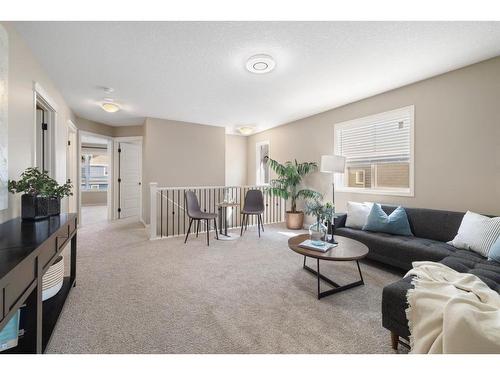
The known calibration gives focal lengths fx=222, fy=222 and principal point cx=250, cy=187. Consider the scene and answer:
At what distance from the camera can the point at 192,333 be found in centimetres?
158

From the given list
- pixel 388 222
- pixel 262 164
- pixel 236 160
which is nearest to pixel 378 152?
pixel 388 222

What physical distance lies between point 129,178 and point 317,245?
548 centimetres

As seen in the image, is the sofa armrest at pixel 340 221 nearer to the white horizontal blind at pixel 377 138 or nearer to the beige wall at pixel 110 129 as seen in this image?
the white horizontal blind at pixel 377 138

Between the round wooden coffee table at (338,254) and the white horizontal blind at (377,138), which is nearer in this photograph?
the round wooden coffee table at (338,254)

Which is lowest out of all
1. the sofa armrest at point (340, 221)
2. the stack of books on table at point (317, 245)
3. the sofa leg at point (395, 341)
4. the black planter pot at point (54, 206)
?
the sofa leg at point (395, 341)

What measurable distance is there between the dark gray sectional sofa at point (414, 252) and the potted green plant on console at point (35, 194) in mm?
2746

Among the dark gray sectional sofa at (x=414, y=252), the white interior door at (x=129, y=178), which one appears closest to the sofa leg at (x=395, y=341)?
the dark gray sectional sofa at (x=414, y=252)

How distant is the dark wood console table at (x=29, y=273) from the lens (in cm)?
92

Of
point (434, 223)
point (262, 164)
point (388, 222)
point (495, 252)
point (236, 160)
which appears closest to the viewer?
point (495, 252)

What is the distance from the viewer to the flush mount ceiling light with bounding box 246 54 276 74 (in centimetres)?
240

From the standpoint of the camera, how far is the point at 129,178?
19.6 ft

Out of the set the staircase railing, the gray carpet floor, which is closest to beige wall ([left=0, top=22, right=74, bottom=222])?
the gray carpet floor

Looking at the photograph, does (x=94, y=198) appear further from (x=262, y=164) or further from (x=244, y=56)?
(x=244, y=56)
